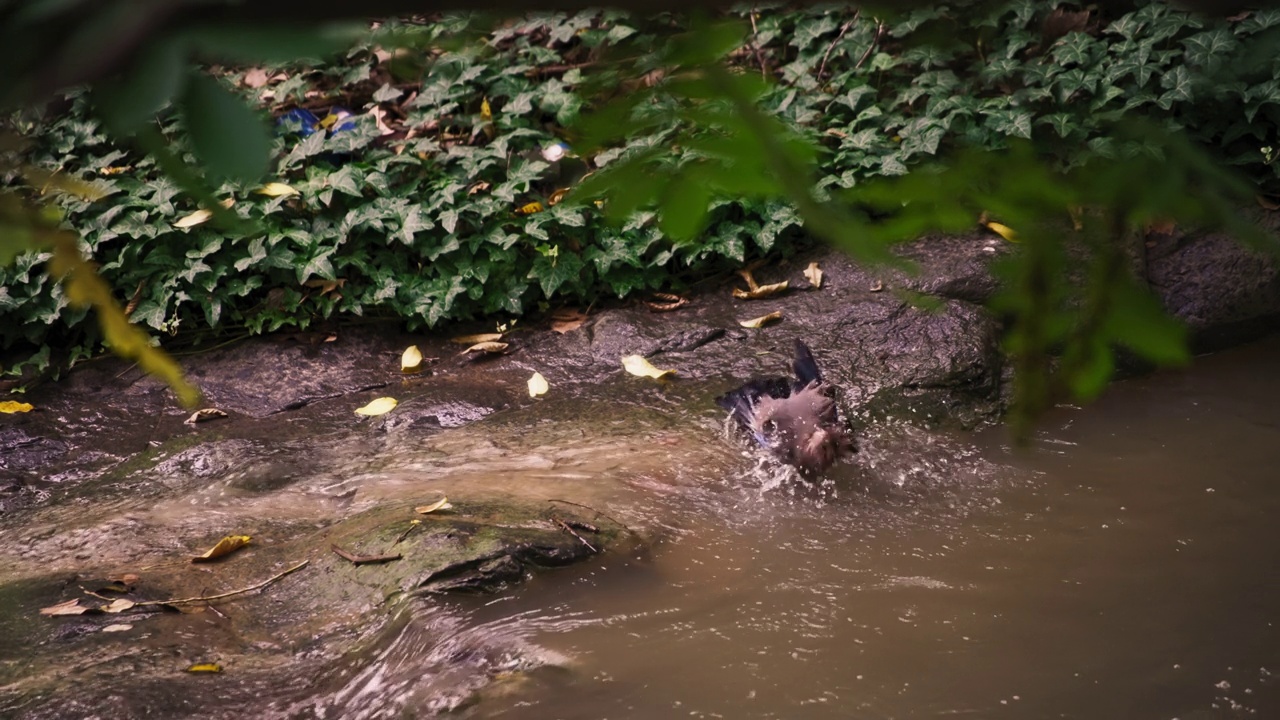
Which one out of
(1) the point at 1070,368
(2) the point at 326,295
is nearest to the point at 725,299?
(2) the point at 326,295

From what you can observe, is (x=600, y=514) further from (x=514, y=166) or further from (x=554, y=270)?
(x=514, y=166)

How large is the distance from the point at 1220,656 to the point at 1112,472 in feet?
3.99

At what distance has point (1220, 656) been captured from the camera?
273 cm

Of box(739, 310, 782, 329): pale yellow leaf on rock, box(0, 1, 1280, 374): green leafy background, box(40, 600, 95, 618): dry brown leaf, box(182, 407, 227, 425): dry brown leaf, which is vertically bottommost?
box(40, 600, 95, 618): dry brown leaf

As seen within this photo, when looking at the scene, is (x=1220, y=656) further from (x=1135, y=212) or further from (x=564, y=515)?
(x=1135, y=212)

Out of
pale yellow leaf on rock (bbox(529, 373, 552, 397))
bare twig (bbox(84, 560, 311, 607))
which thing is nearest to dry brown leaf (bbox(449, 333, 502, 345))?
pale yellow leaf on rock (bbox(529, 373, 552, 397))

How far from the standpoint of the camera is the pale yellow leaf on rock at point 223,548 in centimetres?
342

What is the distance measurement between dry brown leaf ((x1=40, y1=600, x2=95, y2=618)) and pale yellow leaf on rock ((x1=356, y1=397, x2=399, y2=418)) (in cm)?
167

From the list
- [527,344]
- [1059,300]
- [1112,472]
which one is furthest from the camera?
[527,344]

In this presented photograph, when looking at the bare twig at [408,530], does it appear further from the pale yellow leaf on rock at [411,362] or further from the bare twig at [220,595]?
the pale yellow leaf on rock at [411,362]

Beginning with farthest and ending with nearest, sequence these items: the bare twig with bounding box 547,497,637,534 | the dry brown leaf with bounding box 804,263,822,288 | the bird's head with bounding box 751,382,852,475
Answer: the dry brown leaf with bounding box 804,263,822,288, the bird's head with bounding box 751,382,852,475, the bare twig with bounding box 547,497,637,534

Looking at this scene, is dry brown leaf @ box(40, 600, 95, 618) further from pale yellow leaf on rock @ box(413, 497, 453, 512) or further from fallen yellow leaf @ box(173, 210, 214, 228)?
fallen yellow leaf @ box(173, 210, 214, 228)

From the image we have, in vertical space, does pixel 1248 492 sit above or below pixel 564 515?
below

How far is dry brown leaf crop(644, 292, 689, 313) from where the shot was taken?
537 cm
